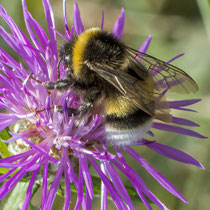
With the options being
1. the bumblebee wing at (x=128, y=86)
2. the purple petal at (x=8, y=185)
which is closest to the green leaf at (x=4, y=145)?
the purple petal at (x=8, y=185)

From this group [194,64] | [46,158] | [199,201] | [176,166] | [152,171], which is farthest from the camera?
[194,64]

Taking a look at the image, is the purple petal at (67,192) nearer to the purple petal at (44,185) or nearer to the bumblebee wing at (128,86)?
the purple petal at (44,185)

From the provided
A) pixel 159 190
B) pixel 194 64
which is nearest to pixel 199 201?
pixel 159 190

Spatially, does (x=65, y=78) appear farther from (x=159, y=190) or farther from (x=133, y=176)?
(x=159, y=190)

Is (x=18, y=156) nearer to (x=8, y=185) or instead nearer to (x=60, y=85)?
(x=8, y=185)

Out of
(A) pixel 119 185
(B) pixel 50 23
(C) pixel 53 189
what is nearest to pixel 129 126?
(A) pixel 119 185

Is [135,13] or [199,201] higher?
[135,13]

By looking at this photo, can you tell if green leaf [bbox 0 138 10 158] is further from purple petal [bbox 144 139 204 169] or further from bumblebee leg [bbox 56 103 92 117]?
purple petal [bbox 144 139 204 169]

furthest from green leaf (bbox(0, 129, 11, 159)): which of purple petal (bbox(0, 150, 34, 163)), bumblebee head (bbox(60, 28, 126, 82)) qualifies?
bumblebee head (bbox(60, 28, 126, 82))
